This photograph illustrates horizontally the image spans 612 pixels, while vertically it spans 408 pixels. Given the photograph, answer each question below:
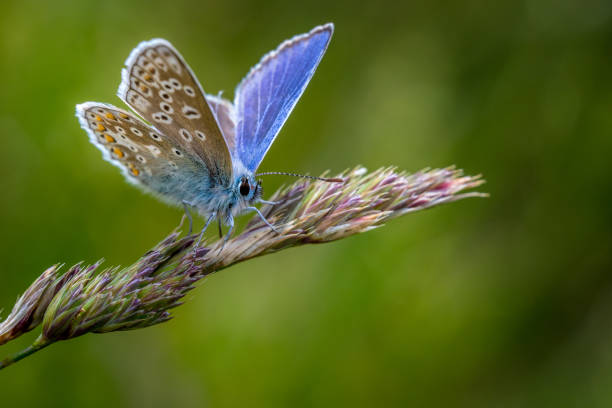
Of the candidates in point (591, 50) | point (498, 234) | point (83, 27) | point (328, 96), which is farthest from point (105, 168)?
point (591, 50)

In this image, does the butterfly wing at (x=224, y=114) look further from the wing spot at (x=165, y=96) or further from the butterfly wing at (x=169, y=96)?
the wing spot at (x=165, y=96)

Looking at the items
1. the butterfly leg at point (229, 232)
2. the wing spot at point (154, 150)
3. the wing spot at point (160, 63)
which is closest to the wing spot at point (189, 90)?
the wing spot at point (160, 63)

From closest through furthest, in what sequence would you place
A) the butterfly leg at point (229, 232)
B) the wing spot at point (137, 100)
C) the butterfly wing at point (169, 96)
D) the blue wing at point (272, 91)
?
the butterfly leg at point (229, 232)
the butterfly wing at point (169, 96)
the wing spot at point (137, 100)
the blue wing at point (272, 91)

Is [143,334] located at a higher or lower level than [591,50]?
lower

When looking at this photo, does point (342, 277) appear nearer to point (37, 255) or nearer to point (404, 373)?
point (404, 373)

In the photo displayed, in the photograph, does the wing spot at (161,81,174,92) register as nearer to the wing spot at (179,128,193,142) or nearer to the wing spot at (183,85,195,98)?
the wing spot at (183,85,195,98)

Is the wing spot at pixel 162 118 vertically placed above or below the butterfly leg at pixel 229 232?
above

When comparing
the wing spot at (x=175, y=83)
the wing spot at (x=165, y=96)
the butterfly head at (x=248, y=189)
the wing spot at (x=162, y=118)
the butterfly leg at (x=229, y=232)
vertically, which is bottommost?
the butterfly leg at (x=229, y=232)
